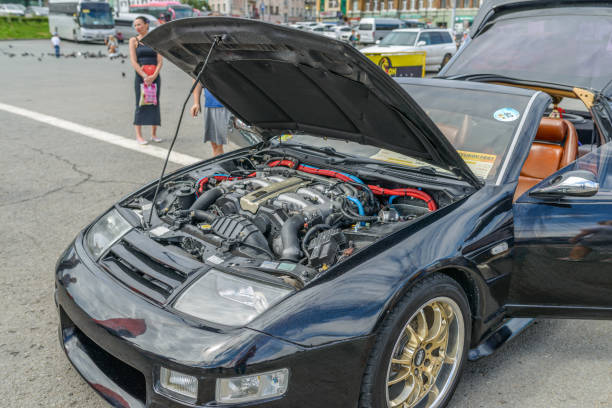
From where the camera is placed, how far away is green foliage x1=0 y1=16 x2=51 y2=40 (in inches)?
1555

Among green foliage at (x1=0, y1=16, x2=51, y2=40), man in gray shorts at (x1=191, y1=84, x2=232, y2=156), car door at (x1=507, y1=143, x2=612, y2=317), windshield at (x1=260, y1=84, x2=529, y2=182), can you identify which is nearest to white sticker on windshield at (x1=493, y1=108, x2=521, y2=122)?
windshield at (x1=260, y1=84, x2=529, y2=182)

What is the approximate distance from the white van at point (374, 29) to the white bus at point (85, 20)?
1618cm

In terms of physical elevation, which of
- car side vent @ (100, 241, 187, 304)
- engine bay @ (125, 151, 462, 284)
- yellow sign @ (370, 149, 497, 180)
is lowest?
car side vent @ (100, 241, 187, 304)

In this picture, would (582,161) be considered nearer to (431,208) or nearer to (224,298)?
(431,208)

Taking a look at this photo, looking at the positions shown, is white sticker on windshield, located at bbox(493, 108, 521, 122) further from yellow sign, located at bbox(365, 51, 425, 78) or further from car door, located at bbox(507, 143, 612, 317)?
yellow sign, located at bbox(365, 51, 425, 78)

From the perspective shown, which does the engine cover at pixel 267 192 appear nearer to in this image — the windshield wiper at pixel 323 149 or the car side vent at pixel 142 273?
the windshield wiper at pixel 323 149

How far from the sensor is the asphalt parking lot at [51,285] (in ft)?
8.72

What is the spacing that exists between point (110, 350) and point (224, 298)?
512 millimetres

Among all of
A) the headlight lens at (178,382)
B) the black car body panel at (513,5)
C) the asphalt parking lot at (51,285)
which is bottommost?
the asphalt parking lot at (51,285)

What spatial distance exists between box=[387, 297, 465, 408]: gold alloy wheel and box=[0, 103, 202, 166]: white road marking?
488 cm

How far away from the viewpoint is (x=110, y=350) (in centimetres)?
216

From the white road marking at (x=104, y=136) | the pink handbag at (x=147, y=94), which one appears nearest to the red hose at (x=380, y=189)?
the white road marking at (x=104, y=136)

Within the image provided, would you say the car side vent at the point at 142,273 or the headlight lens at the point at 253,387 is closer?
the headlight lens at the point at 253,387

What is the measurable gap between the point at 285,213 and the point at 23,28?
162 feet
